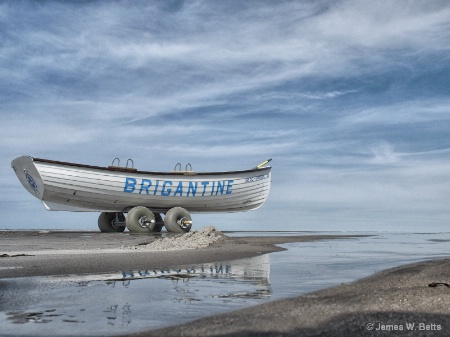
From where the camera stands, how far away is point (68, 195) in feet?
87.8

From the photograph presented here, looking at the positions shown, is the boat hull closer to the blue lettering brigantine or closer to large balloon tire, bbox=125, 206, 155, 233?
the blue lettering brigantine

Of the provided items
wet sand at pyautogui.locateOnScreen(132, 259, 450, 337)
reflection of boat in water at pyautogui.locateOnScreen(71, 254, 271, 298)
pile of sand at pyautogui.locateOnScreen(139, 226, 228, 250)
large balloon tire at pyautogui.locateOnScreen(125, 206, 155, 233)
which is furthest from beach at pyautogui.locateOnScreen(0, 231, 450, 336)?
large balloon tire at pyautogui.locateOnScreen(125, 206, 155, 233)

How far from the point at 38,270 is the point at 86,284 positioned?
88.7 inches

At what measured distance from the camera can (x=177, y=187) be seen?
29.3 metres

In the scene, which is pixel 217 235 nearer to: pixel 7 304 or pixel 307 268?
pixel 307 268

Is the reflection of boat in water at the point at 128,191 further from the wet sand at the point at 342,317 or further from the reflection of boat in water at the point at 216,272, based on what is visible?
the wet sand at the point at 342,317

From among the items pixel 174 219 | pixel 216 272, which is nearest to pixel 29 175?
pixel 174 219

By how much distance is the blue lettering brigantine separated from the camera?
91.4 feet

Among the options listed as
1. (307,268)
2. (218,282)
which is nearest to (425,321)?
(218,282)

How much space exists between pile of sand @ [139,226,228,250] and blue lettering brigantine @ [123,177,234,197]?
10134 mm

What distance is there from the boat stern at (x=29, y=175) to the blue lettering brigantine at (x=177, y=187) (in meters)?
4.50

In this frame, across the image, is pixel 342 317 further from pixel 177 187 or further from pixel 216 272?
pixel 177 187

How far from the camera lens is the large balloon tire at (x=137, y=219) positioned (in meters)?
26.0

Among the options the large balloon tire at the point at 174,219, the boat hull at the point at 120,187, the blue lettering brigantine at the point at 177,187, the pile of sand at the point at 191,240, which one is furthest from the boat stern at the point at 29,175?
the pile of sand at the point at 191,240
